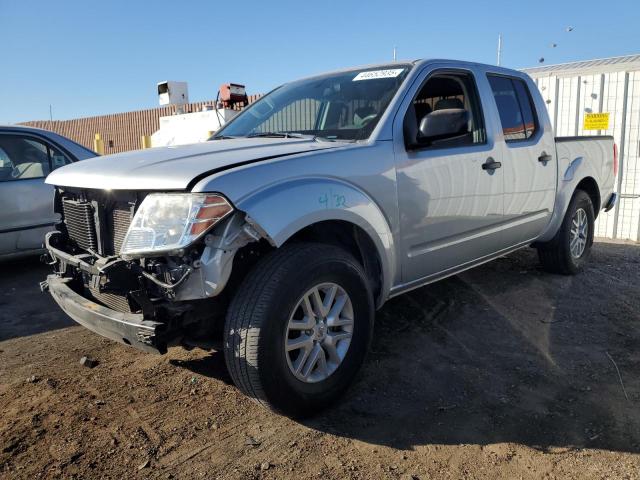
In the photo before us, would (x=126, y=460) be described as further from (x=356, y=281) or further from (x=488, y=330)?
(x=488, y=330)

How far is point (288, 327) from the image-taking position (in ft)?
8.16

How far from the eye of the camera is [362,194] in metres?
2.87

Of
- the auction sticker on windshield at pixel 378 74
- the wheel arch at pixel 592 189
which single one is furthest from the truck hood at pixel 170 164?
the wheel arch at pixel 592 189

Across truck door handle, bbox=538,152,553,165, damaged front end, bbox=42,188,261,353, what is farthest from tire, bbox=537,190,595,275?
damaged front end, bbox=42,188,261,353

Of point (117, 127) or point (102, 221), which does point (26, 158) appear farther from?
point (117, 127)

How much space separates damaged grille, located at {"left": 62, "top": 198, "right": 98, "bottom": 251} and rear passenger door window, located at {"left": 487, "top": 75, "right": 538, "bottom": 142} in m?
3.01

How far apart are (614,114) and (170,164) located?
24.3 ft

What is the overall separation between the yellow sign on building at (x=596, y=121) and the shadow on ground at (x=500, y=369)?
3.77m

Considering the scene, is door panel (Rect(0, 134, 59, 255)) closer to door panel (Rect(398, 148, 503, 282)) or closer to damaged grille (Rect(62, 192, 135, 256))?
damaged grille (Rect(62, 192, 135, 256))

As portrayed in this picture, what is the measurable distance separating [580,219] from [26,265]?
6039mm

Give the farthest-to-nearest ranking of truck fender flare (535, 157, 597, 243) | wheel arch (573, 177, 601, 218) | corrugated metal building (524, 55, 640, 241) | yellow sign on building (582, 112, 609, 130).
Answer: yellow sign on building (582, 112, 609, 130)
corrugated metal building (524, 55, 640, 241)
wheel arch (573, 177, 601, 218)
truck fender flare (535, 157, 597, 243)

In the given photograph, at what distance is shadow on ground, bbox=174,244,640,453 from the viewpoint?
2.58 metres

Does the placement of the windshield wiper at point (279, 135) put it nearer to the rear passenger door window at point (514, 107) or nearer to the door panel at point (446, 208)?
the door panel at point (446, 208)

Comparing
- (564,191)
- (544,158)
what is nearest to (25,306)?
(544,158)
